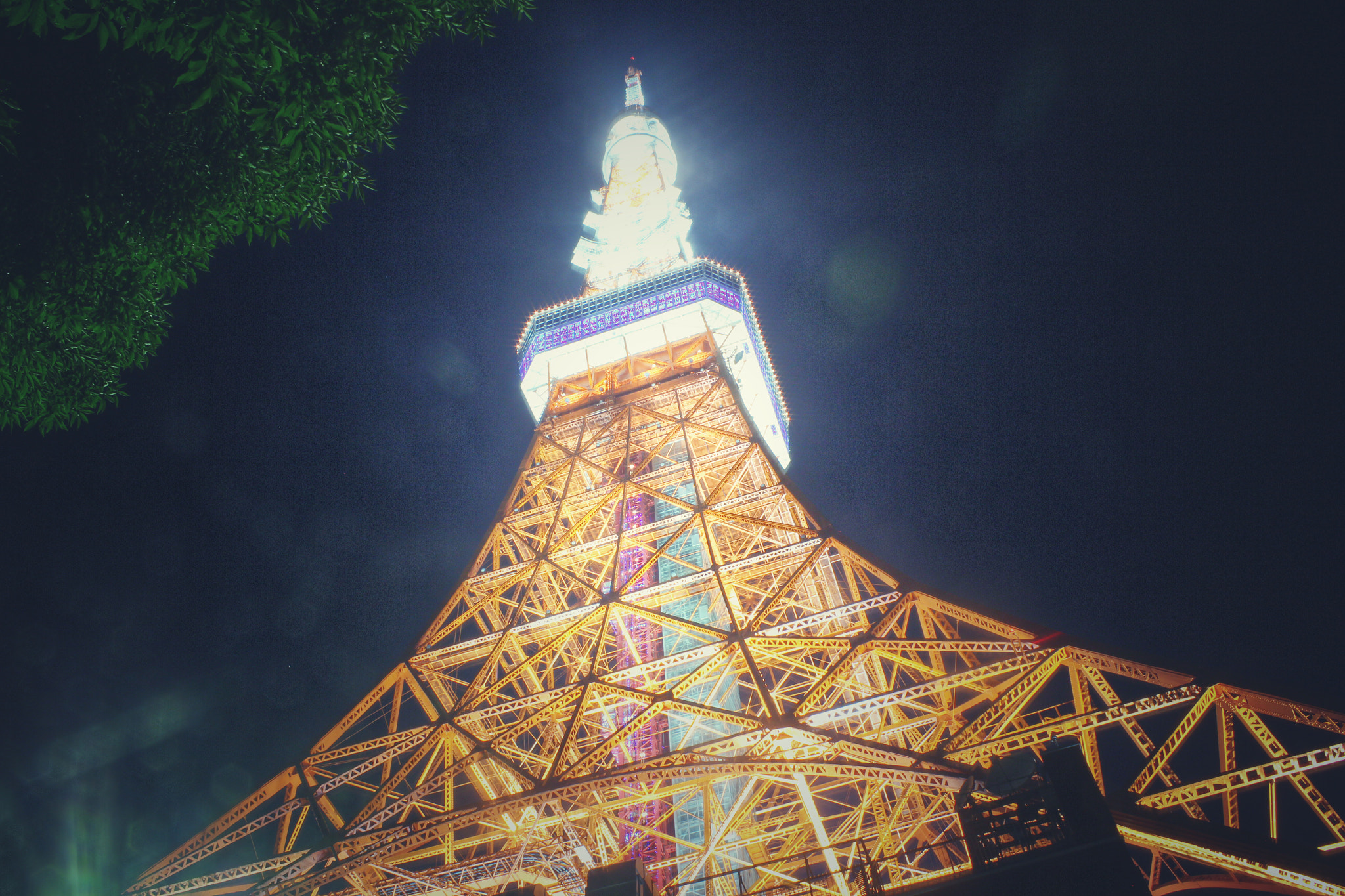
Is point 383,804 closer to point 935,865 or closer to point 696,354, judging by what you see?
point 935,865

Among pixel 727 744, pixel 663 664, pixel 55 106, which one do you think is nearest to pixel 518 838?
pixel 663 664

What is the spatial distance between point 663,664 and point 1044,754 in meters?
4.80

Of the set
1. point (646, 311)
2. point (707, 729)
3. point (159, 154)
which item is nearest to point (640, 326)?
point (646, 311)

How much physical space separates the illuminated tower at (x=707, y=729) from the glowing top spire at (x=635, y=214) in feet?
23.9

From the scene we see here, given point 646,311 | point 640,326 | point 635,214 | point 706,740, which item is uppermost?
point 635,214

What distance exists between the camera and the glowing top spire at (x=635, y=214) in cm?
2598

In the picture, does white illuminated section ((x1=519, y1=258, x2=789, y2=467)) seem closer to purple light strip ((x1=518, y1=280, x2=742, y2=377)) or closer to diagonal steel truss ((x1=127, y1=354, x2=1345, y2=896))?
purple light strip ((x1=518, y1=280, x2=742, y2=377))

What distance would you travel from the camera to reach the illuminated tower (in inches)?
253

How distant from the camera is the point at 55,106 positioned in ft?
16.7

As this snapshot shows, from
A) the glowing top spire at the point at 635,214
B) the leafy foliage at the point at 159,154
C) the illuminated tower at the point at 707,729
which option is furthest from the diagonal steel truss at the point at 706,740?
the glowing top spire at the point at 635,214

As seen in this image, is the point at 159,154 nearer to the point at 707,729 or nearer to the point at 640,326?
the point at 707,729

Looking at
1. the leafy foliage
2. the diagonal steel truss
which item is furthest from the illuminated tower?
the leafy foliage

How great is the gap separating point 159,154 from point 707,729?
12.9 metres

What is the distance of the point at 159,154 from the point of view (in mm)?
5426
